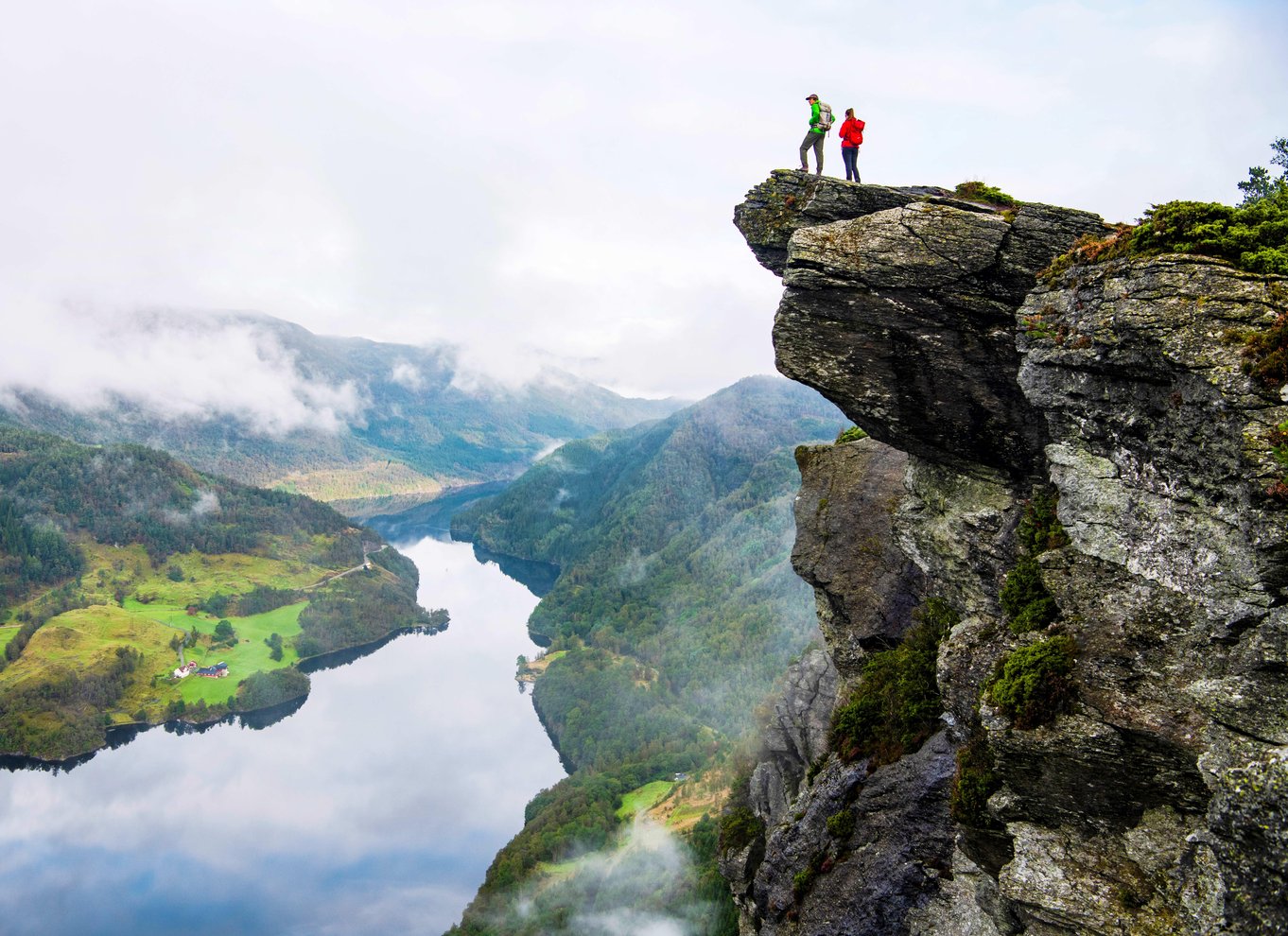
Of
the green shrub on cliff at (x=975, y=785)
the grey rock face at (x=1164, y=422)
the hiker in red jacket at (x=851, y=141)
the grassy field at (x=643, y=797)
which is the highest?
the hiker in red jacket at (x=851, y=141)

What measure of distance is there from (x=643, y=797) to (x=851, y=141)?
364 ft

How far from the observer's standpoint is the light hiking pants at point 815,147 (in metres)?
28.0

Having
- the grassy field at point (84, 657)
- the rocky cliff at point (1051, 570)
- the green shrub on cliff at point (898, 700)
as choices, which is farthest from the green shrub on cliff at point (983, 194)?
the grassy field at point (84, 657)

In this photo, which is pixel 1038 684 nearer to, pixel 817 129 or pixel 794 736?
pixel 817 129

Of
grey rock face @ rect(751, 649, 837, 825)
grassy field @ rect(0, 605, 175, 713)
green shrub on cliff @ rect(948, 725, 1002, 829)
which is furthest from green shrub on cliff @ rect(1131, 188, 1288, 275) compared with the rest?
grassy field @ rect(0, 605, 175, 713)

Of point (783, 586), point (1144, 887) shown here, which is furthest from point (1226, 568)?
point (783, 586)

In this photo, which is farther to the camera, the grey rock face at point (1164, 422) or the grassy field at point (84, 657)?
the grassy field at point (84, 657)

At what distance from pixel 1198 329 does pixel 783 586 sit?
17125cm

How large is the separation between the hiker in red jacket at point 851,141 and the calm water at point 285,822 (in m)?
118

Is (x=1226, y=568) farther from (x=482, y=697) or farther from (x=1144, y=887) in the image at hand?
(x=482, y=697)

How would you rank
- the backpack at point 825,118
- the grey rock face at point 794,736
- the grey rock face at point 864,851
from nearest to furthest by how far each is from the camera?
the grey rock face at point 864,851, the backpack at point 825,118, the grey rock face at point 794,736

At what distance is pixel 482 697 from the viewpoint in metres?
178

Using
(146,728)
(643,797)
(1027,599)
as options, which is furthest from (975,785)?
(146,728)

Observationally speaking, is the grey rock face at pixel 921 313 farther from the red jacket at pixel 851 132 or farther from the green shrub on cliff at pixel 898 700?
the green shrub on cliff at pixel 898 700
